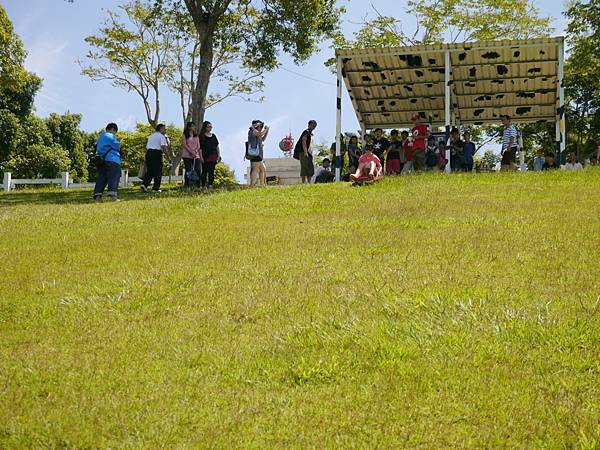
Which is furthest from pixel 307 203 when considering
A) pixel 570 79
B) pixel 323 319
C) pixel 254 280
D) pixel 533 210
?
pixel 570 79

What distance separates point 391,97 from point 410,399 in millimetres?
19595

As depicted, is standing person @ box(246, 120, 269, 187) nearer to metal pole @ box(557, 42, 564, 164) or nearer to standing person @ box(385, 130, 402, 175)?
standing person @ box(385, 130, 402, 175)

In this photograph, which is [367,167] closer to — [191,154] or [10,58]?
[191,154]

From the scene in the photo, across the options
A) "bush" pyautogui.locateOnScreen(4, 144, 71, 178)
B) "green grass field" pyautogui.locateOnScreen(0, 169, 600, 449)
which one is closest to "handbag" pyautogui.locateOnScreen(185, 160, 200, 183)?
"green grass field" pyautogui.locateOnScreen(0, 169, 600, 449)

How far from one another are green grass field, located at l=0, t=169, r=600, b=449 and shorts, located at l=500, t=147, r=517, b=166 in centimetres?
981

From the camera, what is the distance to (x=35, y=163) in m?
47.2

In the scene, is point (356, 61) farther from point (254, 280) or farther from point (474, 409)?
point (474, 409)

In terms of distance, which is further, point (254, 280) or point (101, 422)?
point (254, 280)

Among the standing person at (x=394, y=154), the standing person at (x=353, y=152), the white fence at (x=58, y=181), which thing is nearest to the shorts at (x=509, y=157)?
the standing person at (x=394, y=154)

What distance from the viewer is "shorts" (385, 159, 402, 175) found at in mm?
19828

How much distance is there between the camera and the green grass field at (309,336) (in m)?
4.51

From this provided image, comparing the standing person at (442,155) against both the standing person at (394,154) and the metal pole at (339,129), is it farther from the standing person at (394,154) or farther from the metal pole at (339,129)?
the metal pole at (339,129)

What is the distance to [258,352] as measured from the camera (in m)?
5.61

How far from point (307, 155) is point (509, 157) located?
544 cm
